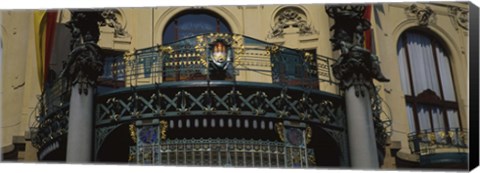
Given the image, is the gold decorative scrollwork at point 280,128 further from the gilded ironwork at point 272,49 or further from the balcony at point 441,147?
the balcony at point 441,147

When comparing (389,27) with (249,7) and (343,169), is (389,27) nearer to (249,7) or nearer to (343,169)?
(249,7)

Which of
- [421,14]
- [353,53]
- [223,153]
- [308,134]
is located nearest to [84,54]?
[223,153]

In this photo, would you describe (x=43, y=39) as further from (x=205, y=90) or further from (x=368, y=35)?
(x=368, y=35)

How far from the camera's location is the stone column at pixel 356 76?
1265 centimetres

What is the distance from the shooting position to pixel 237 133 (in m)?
12.6

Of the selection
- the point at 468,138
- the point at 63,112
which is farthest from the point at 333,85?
the point at 63,112

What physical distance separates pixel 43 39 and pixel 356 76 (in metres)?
5.62

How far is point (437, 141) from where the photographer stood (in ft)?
45.1

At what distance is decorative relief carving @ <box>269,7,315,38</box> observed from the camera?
15898 millimetres

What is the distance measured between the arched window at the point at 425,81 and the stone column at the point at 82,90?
5321 mm

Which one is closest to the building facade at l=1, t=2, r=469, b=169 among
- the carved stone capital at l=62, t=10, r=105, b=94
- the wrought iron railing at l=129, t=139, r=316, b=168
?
the wrought iron railing at l=129, t=139, r=316, b=168

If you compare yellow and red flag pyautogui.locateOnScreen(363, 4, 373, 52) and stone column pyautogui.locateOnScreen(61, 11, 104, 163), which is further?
yellow and red flag pyautogui.locateOnScreen(363, 4, 373, 52)

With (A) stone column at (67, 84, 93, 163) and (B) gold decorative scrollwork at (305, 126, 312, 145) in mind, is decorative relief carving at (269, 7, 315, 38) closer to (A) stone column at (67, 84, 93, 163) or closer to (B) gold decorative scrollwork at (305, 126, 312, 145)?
(B) gold decorative scrollwork at (305, 126, 312, 145)

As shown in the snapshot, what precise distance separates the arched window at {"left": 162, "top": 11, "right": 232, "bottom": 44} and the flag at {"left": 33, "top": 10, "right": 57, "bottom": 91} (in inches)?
85.6
